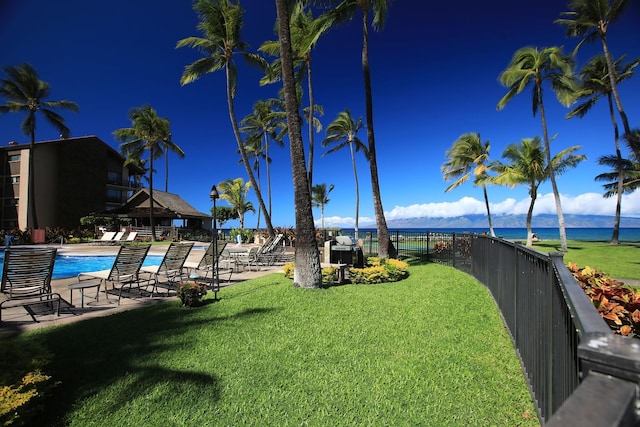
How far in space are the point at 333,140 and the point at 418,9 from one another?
17481mm

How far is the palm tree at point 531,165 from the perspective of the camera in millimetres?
22141

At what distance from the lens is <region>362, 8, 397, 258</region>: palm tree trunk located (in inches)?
452

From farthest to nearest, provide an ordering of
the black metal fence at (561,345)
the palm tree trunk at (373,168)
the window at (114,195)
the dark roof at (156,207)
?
the window at (114,195)
the dark roof at (156,207)
the palm tree trunk at (373,168)
the black metal fence at (561,345)

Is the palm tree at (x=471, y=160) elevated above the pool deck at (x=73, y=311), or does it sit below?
above

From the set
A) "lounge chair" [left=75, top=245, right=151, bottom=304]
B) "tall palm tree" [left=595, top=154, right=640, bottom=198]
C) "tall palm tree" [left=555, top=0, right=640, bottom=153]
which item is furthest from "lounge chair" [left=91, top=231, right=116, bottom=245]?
"tall palm tree" [left=595, top=154, right=640, bottom=198]

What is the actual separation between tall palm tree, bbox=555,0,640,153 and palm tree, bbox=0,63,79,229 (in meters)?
39.0

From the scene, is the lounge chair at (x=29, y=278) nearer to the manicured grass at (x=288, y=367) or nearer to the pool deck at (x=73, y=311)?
the pool deck at (x=73, y=311)

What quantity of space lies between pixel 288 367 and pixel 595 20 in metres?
26.4

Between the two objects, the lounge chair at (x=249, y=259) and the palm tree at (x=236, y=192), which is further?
the palm tree at (x=236, y=192)

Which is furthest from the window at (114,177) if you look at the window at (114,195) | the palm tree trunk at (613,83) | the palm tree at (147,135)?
the palm tree trunk at (613,83)

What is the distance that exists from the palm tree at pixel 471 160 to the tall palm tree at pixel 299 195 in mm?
22651

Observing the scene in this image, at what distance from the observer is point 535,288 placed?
110 inches

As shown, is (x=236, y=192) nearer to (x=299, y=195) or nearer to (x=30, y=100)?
(x=30, y=100)

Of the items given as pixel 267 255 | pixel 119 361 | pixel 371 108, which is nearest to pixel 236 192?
pixel 267 255
